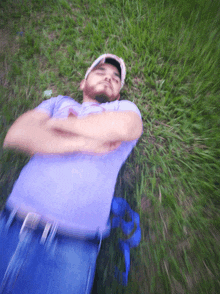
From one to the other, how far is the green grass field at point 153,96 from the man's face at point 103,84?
301mm

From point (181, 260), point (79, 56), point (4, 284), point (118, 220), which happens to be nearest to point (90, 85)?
point (79, 56)

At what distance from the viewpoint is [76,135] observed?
100 centimetres

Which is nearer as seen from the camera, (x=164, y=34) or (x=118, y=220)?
(x=118, y=220)

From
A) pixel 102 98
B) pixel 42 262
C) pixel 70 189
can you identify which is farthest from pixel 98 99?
pixel 42 262

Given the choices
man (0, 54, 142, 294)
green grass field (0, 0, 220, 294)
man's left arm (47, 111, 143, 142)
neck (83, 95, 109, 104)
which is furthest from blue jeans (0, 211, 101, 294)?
neck (83, 95, 109, 104)

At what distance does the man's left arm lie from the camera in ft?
3.10

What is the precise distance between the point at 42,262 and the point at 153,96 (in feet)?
5.85

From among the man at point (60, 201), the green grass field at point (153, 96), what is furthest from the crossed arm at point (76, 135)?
the green grass field at point (153, 96)

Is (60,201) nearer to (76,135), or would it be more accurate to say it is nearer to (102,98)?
(76,135)

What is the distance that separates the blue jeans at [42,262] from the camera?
0.73 m

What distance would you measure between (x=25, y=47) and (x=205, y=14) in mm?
2398

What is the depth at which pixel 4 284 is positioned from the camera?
720 mm

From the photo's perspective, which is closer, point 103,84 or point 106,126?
point 106,126

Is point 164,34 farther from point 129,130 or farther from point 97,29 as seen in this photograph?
point 129,130
